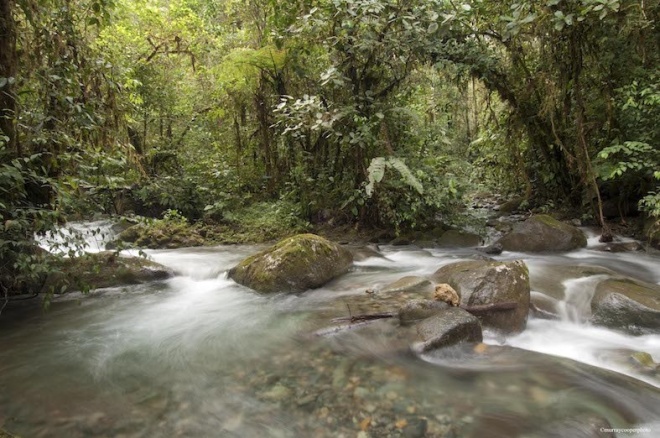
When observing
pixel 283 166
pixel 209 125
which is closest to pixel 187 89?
pixel 209 125

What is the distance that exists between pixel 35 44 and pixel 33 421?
4.18m

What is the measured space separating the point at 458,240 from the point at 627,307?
4.19 meters

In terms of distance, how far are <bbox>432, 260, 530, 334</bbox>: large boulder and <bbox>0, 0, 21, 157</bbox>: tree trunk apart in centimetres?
518

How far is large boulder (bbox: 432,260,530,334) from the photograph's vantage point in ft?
14.8

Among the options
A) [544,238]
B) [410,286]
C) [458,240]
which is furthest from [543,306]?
[458,240]

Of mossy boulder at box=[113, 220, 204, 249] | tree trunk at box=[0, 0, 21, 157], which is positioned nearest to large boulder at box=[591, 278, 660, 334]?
tree trunk at box=[0, 0, 21, 157]

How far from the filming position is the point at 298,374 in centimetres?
376

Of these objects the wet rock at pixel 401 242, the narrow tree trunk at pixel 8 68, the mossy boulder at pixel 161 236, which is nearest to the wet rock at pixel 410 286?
the wet rock at pixel 401 242

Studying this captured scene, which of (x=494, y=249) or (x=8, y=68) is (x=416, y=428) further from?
(x=494, y=249)

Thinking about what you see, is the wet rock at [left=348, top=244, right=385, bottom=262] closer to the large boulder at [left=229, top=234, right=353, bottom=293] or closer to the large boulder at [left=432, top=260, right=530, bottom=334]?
the large boulder at [left=229, top=234, right=353, bottom=293]

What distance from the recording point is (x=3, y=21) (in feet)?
15.0

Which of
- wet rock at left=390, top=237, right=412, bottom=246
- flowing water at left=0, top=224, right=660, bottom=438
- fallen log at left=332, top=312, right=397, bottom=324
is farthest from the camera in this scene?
wet rock at left=390, top=237, right=412, bottom=246

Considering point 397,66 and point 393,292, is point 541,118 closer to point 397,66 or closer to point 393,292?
point 397,66

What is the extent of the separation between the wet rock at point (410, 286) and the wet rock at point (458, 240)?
3142mm
